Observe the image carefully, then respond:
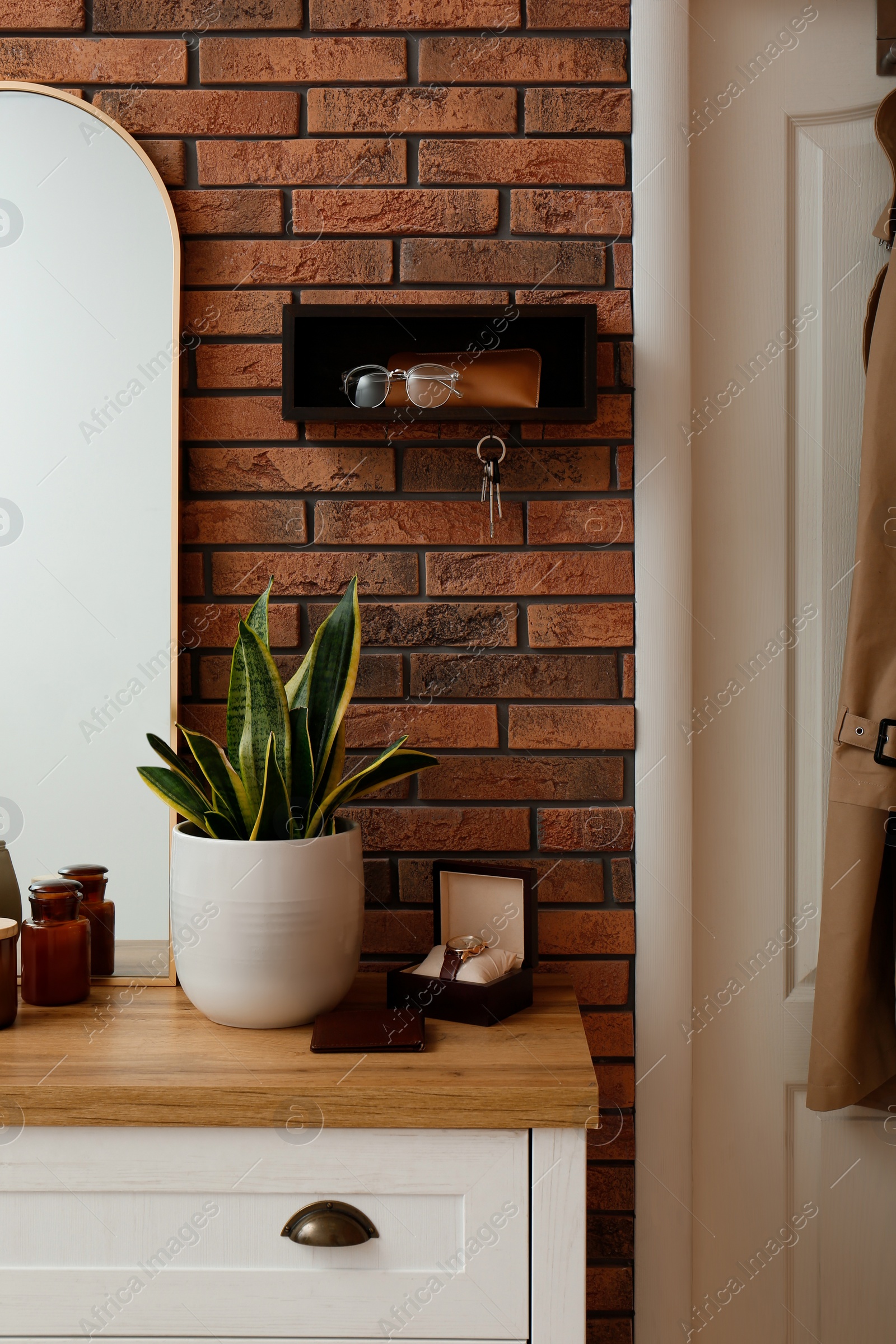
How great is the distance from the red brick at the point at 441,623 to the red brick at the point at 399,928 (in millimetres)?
411

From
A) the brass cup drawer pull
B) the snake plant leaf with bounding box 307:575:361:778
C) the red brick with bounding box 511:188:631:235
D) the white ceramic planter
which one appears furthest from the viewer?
the red brick with bounding box 511:188:631:235

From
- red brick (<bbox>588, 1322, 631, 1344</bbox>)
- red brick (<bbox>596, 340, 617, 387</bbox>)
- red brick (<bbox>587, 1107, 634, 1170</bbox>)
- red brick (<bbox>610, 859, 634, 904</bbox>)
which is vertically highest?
red brick (<bbox>596, 340, 617, 387</bbox>)

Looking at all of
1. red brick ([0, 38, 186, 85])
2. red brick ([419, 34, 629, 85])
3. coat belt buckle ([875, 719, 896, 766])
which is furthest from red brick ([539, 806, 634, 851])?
red brick ([0, 38, 186, 85])

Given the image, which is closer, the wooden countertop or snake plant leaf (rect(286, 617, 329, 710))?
the wooden countertop

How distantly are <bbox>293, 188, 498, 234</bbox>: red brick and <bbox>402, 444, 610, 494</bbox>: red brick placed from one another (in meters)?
0.33

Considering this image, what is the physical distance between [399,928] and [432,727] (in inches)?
12.2

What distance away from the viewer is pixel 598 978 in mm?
1424

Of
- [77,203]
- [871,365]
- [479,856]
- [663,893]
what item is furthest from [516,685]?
[77,203]

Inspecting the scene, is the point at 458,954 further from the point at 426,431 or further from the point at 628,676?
the point at 426,431

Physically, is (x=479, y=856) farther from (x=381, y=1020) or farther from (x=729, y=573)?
(x=729, y=573)

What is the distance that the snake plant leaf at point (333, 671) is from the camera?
1.22 metres

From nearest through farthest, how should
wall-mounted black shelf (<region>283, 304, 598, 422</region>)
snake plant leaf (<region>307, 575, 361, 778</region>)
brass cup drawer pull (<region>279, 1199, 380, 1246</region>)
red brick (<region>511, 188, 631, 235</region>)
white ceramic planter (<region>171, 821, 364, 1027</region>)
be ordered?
brass cup drawer pull (<region>279, 1199, 380, 1246</region>) → white ceramic planter (<region>171, 821, 364, 1027</region>) → snake plant leaf (<region>307, 575, 361, 778</region>) → wall-mounted black shelf (<region>283, 304, 598, 422</region>) → red brick (<region>511, 188, 631, 235</region>)

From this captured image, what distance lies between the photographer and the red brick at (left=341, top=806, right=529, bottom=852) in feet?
4.70

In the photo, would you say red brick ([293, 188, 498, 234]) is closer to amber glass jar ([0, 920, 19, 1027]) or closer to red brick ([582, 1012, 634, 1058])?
amber glass jar ([0, 920, 19, 1027])
